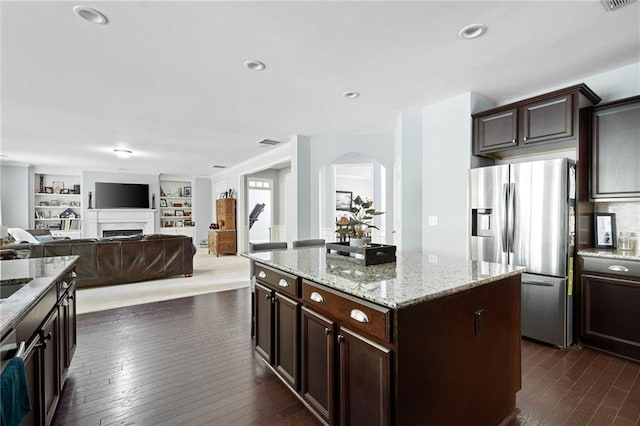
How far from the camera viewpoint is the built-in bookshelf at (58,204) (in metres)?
8.70

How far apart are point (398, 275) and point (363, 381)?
569 mm

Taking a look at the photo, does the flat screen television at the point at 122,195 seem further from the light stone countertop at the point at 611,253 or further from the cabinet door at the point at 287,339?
the light stone countertop at the point at 611,253

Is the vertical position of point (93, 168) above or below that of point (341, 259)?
above

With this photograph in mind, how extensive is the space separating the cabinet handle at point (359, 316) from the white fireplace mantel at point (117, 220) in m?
10.3

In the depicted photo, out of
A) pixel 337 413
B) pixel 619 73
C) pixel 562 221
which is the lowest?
pixel 337 413

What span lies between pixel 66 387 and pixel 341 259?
7.15 ft

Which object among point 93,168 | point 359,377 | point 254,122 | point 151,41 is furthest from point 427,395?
point 93,168

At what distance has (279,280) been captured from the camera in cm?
212

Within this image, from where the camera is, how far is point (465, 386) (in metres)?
1.54

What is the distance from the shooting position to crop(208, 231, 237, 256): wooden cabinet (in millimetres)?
8875

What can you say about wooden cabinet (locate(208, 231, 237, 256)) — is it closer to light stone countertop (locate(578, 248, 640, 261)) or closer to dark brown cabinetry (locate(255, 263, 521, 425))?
dark brown cabinetry (locate(255, 263, 521, 425))

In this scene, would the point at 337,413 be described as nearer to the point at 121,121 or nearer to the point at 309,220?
the point at 309,220

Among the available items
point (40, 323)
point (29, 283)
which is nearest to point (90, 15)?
point (29, 283)

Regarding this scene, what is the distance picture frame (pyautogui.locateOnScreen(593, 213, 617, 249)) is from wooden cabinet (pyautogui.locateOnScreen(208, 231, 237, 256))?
8.07m
